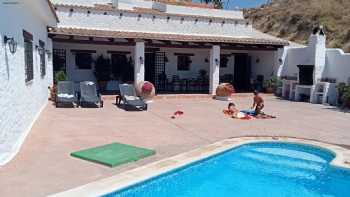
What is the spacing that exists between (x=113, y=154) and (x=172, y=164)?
1.52m

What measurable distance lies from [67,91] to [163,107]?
4.53 m

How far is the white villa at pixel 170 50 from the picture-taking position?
20.5 metres

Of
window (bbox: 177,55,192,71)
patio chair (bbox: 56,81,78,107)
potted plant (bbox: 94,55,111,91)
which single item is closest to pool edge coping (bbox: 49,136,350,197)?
patio chair (bbox: 56,81,78,107)

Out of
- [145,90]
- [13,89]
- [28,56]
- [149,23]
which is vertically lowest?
[145,90]

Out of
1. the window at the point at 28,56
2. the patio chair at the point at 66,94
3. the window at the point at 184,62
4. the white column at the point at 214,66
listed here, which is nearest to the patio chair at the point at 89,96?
the patio chair at the point at 66,94

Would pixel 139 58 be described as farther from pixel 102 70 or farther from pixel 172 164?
pixel 172 164

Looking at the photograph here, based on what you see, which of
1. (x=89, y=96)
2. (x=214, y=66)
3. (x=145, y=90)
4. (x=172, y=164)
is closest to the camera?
(x=172, y=164)

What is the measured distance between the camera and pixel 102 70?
22.4m

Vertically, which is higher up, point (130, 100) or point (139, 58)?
point (139, 58)

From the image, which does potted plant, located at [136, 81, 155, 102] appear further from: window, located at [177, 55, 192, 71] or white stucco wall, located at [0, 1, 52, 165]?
→ white stucco wall, located at [0, 1, 52, 165]

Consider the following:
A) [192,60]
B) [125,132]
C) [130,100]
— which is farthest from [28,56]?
[192,60]

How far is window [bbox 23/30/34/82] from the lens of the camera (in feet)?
35.6

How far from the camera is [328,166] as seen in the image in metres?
8.86


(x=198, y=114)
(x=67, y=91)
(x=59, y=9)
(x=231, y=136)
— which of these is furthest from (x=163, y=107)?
(x=59, y=9)
